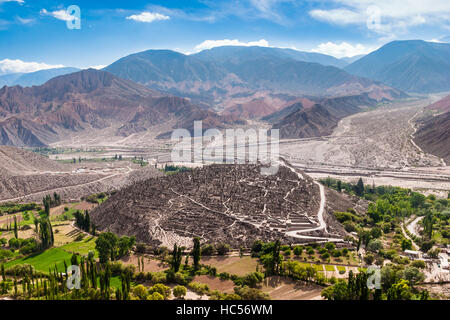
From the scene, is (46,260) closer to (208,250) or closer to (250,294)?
(208,250)

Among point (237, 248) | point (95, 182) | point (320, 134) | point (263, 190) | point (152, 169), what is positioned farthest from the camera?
point (320, 134)

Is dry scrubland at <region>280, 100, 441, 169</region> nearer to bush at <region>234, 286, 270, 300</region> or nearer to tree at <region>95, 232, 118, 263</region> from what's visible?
tree at <region>95, 232, 118, 263</region>

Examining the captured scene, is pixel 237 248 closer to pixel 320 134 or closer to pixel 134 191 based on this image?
pixel 134 191

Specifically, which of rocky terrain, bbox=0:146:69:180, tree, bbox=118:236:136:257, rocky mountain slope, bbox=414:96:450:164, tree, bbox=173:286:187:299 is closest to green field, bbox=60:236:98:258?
tree, bbox=118:236:136:257

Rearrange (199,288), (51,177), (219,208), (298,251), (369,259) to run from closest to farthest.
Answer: (199,288) → (369,259) → (298,251) → (219,208) → (51,177)

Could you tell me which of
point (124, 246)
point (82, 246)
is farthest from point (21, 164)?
point (124, 246)

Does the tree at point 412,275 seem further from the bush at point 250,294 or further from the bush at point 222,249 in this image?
the bush at point 222,249

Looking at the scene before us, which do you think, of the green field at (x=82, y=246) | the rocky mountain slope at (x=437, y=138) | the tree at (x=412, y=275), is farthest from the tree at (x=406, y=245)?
the rocky mountain slope at (x=437, y=138)

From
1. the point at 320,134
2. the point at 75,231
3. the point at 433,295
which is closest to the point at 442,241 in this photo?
the point at 433,295
